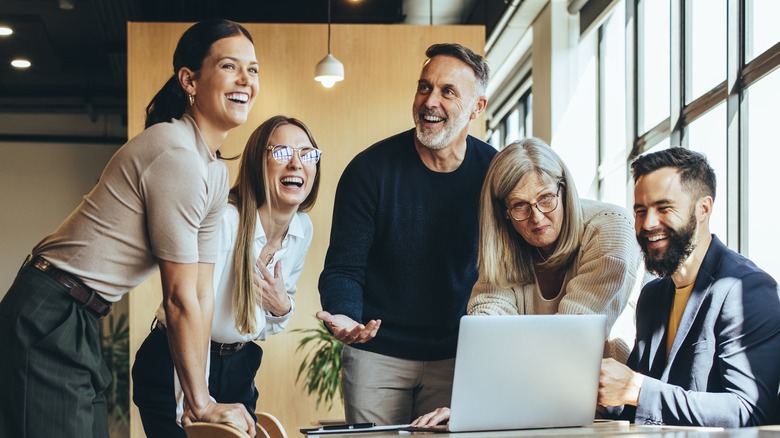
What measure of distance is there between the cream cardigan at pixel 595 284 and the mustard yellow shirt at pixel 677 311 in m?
0.13

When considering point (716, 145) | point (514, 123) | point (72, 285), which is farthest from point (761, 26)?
point (514, 123)

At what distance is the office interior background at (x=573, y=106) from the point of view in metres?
4.68

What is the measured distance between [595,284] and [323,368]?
4552 millimetres

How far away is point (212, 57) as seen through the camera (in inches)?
93.6

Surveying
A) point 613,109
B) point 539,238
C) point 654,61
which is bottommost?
point 539,238

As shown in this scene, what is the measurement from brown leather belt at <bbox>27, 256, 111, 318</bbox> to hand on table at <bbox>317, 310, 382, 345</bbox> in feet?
2.21

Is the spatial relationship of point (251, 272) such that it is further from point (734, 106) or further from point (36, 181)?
point (36, 181)

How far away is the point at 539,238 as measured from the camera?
2.55 m

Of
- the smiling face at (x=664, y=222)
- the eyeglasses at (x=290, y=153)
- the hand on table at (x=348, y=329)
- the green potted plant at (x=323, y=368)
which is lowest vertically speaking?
the green potted plant at (x=323, y=368)

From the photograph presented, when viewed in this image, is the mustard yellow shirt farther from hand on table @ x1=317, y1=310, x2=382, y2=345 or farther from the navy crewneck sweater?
hand on table @ x1=317, y1=310, x2=382, y2=345

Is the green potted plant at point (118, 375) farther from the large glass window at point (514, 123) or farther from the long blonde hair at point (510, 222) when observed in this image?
the long blonde hair at point (510, 222)

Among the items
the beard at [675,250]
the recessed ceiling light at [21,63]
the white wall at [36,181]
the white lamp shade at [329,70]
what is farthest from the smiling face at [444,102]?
the white wall at [36,181]

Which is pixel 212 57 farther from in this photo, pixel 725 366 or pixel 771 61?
pixel 771 61

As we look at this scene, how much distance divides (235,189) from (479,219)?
86 cm
